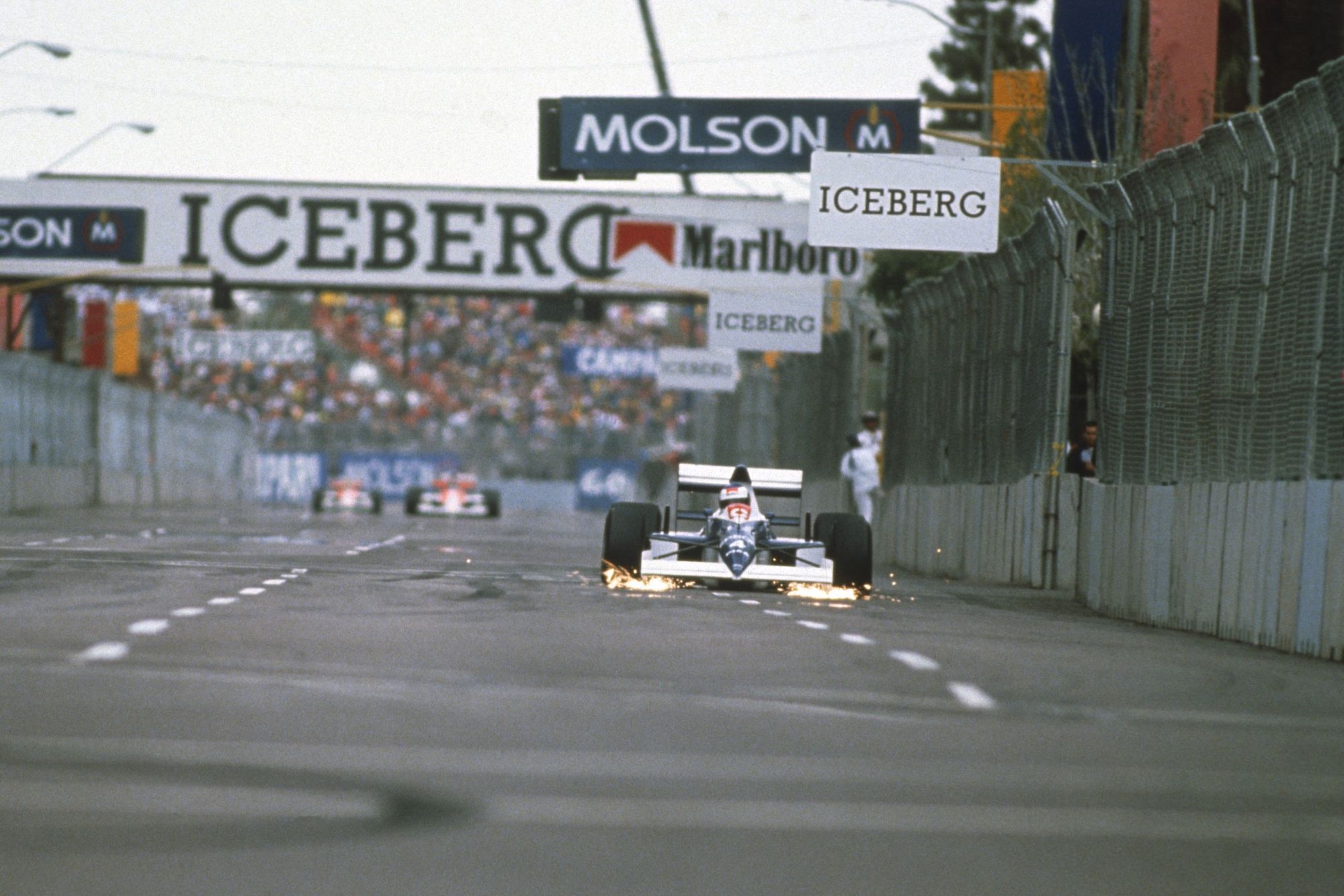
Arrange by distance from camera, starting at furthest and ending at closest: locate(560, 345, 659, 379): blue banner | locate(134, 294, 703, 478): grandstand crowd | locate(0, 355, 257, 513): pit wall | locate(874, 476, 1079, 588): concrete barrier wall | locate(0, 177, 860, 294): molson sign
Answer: locate(134, 294, 703, 478): grandstand crowd
locate(560, 345, 659, 379): blue banner
locate(0, 177, 860, 294): molson sign
locate(0, 355, 257, 513): pit wall
locate(874, 476, 1079, 588): concrete barrier wall

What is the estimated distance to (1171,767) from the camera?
25.8 ft

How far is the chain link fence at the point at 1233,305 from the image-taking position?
45.4 ft

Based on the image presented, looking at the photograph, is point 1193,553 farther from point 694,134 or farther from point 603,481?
point 603,481

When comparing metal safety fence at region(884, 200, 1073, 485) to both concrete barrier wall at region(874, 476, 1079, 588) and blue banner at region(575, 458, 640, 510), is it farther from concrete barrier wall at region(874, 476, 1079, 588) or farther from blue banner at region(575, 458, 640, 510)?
blue banner at region(575, 458, 640, 510)

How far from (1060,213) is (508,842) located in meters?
16.0

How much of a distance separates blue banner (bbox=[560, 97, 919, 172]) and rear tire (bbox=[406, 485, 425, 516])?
25508mm

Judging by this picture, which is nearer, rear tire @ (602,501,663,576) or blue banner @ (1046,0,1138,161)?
rear tire @ (602,501,663,576)

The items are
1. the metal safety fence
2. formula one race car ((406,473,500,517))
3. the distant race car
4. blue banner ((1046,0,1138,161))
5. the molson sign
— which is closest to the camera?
the metal safety fence

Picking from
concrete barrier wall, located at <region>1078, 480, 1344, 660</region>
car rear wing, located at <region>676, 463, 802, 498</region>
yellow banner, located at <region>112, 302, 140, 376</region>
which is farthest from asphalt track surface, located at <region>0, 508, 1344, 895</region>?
yellow banner, located at <region>112, 302, 140, 376</region>

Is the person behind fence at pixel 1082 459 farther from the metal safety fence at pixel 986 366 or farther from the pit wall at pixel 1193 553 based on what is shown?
the pit wall at pixel 1193 553

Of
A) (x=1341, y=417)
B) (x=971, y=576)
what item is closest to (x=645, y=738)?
(x=1341, y=417)

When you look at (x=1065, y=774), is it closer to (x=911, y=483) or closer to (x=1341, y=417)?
(x=1341, y=417)

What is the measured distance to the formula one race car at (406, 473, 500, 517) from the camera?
52406 mm

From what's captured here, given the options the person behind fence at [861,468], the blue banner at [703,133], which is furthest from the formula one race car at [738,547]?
the person behind fence at [861,468]
